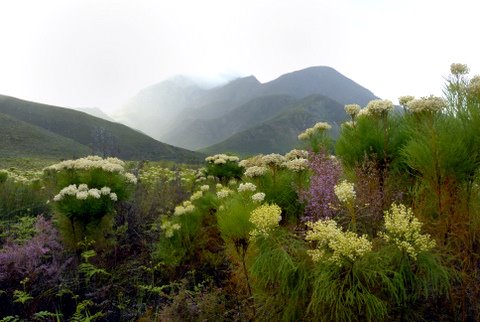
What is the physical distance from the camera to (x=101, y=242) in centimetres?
636

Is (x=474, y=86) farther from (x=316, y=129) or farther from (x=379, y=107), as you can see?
(x=316, y=129)

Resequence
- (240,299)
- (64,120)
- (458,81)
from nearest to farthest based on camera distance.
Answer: (458,81)
(240,299)
(64,120)

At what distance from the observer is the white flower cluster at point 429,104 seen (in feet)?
10.8

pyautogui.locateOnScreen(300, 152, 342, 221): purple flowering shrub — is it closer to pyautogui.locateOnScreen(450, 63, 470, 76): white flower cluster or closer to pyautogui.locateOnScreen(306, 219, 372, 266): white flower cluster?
pyautogui.locateOnScreen(306, 219, 372, 266): white flower cluster

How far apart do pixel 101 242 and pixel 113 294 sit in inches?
48.4

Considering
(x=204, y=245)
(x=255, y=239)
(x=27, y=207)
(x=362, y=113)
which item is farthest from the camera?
(x=27, y=207)

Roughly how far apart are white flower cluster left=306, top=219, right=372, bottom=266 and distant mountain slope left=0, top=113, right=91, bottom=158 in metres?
64.3

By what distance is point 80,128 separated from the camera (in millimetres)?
103875

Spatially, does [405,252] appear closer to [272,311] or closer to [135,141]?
[272,311]

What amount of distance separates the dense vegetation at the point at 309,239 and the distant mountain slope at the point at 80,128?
8592 centimetres

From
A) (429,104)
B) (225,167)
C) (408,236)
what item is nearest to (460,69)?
(429,104)

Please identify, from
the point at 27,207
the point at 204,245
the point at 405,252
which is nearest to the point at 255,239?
the point at 405,252

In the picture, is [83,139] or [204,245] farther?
[83,139]

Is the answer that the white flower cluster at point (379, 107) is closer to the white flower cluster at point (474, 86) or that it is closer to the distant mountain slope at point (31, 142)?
the white flower cluster at point (474, 86)
